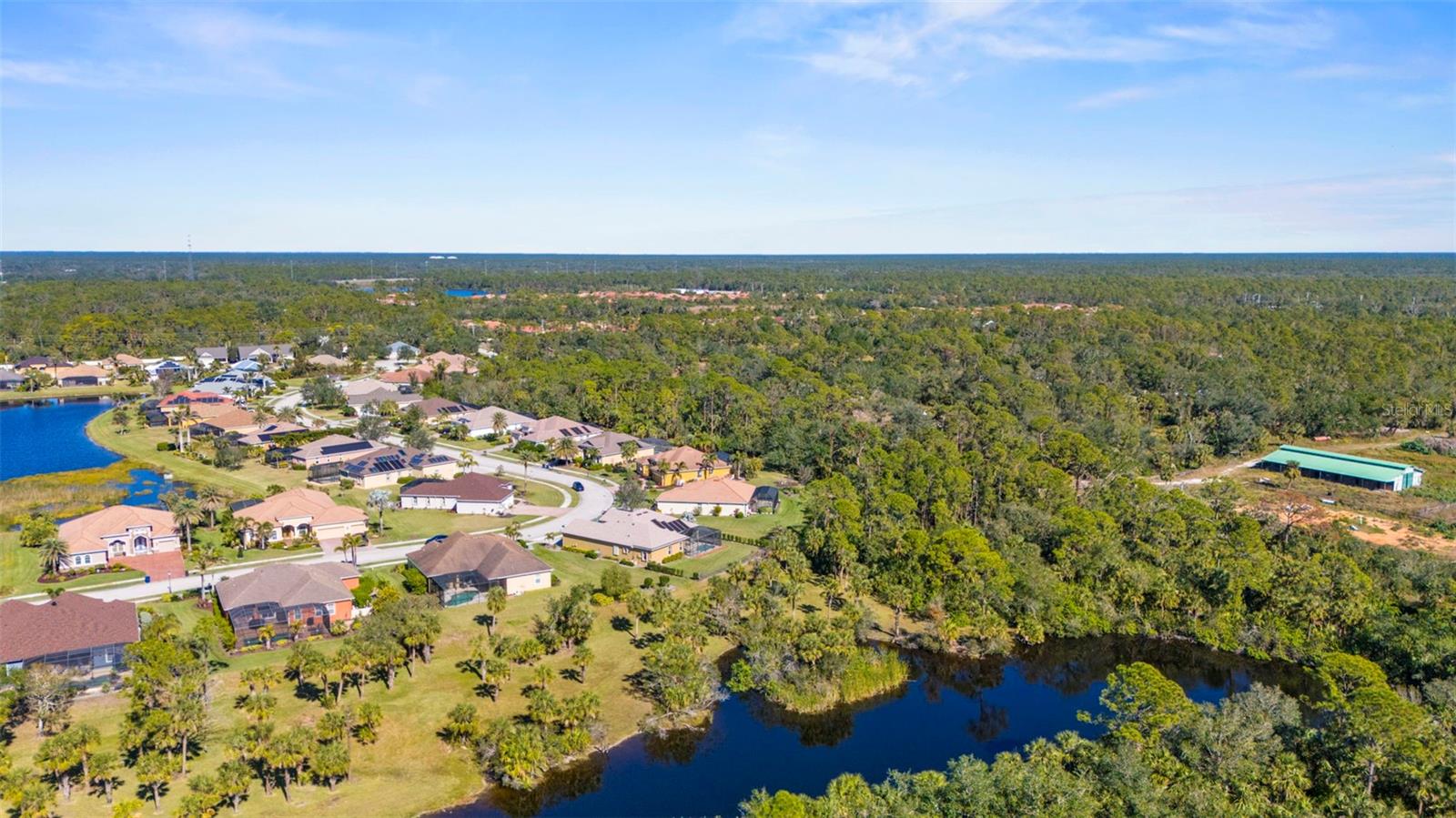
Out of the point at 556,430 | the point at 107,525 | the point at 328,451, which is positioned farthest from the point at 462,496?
the point at 556,430

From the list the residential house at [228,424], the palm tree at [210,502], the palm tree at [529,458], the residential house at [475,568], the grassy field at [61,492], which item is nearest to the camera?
the residential house at [475,568]

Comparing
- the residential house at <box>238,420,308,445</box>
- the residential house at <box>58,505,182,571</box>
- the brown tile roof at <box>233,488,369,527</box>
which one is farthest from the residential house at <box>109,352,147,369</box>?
the residential house at <box>58,505,182,571</box>

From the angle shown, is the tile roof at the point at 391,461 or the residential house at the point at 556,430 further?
the residential house at the point at 556,430

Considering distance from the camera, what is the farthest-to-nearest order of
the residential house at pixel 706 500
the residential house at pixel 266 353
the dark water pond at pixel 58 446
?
the residential house at pixel 266 353 < the dark water pond at pixel 58 446 < the residential house at pixel 706 500

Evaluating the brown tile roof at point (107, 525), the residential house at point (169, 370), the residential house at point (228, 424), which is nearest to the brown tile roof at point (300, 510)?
the brown tile roof at point (107, 525)

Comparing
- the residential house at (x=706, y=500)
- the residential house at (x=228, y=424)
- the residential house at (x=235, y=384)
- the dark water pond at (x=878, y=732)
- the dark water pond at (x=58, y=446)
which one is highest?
the residential house at (x=235, y=384)

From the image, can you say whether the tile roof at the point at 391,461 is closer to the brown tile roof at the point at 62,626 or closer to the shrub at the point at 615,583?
the brown tile roof at the point at 62,626

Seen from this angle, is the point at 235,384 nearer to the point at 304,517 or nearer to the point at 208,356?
the point at 208,356
